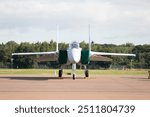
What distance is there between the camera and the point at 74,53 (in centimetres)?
2970

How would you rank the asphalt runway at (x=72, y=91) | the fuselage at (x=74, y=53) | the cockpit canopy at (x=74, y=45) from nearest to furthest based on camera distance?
1. the asphalt runway at (x=72, y=91)
2. the fuselage at (x=74, y=53)
3. the cockpit canopy at (x=74, y=45)

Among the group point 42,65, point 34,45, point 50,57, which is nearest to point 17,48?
point 34,45

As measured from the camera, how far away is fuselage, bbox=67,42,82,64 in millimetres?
29703

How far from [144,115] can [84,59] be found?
21619 mm

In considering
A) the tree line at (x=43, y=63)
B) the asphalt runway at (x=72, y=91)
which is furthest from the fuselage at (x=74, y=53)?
the tree line at (x=43, y=63)

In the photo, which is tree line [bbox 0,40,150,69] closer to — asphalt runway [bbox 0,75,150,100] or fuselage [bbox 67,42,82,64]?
fuselage [bbox 67,42,82,64]

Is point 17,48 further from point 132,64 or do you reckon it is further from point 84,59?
point 84,59

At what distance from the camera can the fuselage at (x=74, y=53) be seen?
1169 inches

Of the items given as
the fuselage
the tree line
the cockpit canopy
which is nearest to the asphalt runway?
the fuselage

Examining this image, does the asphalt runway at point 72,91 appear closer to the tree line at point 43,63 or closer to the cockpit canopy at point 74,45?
the cockpit canopy at point 74,45

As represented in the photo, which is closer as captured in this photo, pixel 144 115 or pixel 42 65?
pixel 144 115

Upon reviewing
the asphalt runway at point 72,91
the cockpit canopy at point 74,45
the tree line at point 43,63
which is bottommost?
the tree line at point 43,63

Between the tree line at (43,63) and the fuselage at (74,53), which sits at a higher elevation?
the fuselage at (74,53)

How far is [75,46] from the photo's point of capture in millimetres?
30234
